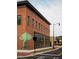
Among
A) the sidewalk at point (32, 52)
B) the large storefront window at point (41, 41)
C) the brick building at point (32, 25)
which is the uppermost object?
the brick building at point (32, 25)

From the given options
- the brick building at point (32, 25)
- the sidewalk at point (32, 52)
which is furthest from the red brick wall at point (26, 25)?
the sidewalk at point (32, 52)

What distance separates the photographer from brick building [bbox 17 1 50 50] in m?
3.37

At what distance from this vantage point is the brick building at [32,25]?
337 centimetres

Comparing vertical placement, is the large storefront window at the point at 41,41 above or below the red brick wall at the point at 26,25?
below

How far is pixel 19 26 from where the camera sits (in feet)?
11.0

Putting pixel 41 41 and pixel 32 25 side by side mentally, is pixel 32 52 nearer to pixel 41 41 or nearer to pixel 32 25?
pixel 41 41

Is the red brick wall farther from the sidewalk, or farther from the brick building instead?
the sidewalk

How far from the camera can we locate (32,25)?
348 centimetres

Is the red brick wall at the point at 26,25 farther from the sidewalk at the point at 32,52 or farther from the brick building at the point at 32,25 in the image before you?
the sidewalk at the point at 32,52

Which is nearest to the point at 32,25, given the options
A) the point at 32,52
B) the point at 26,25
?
the point at 26,25

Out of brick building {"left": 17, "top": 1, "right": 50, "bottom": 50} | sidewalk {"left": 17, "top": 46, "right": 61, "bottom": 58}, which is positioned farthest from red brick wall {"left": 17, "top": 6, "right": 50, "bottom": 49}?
sidewalk {"left": 17, "top": 46, "right": 61, "bottom": 58}
